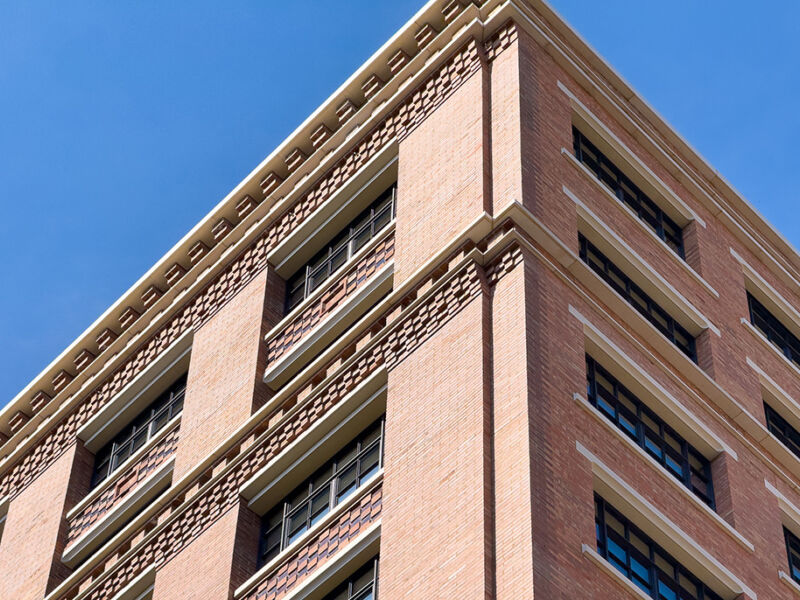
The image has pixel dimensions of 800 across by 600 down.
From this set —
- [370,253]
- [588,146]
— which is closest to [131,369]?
[370,253]

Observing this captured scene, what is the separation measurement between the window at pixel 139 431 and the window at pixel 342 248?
11.7 ft

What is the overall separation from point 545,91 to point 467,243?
213 inches

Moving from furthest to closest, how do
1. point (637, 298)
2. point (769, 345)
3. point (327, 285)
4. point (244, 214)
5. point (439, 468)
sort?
point (244, 214) < point (769, 345) < point (327, 285) < point (637, 298) < point (439, 468)

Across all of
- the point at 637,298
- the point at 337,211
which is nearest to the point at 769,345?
the point at 637,298

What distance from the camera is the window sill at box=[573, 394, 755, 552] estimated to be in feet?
96.8

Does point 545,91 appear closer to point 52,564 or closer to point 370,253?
point 370,253

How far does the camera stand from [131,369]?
41.7 metres

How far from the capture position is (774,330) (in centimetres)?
3962

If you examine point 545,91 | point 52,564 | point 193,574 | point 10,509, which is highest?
point 545,91

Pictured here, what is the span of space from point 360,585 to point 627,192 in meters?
11.9

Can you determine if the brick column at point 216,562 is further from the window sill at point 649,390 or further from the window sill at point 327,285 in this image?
the window sill at point 649,390

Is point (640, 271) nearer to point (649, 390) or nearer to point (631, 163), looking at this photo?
point (631, 163)

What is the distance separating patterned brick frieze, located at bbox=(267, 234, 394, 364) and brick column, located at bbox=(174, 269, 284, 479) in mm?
437

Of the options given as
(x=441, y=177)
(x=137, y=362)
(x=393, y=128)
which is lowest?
(x=441, y=177)
